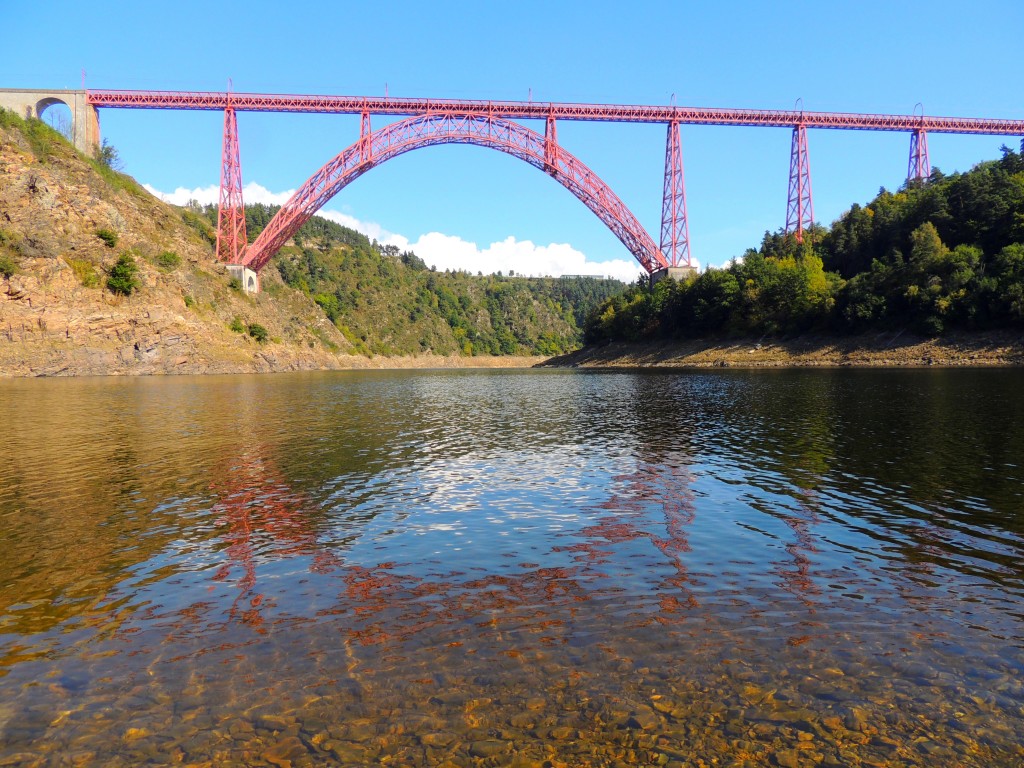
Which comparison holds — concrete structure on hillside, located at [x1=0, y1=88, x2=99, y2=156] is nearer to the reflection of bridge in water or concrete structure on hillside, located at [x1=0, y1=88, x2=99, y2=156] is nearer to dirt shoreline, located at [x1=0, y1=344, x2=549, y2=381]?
the reflection of bridge in water

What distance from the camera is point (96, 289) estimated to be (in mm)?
→ 56094

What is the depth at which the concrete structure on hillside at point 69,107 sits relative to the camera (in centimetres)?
6525

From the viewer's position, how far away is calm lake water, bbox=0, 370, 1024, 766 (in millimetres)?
3975

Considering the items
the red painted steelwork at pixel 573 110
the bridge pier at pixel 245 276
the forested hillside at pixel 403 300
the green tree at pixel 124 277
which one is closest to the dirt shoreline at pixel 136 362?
the green tree at pixel 124 277

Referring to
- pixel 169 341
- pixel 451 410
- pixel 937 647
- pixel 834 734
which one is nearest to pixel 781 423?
pixel 451 410

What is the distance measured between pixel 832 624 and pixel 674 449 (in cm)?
949

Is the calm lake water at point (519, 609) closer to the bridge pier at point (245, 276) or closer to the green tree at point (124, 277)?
the green tree at point (124, 277)

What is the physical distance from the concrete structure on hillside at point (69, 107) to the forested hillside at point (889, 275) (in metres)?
65.3

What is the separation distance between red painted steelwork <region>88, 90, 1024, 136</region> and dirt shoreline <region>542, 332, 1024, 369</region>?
22.8m

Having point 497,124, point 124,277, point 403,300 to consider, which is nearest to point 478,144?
point 497,124

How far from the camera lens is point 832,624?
17.7 ft

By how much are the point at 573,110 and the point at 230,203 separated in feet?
130

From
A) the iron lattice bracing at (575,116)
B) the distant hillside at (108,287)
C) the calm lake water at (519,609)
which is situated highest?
the iron lattice bracing at (575,116)

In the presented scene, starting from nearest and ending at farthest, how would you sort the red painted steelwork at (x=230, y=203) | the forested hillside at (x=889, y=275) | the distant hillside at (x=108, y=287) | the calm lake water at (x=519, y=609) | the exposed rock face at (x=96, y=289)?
the calm lake water at (x=519, y=609) < the forested hillside at (x=889, y=275) < the exposed rock face at (x=96, y=289) < the distant hillside at (x=108, y=287) < the red painted steelwork at (x=230, y=203)
